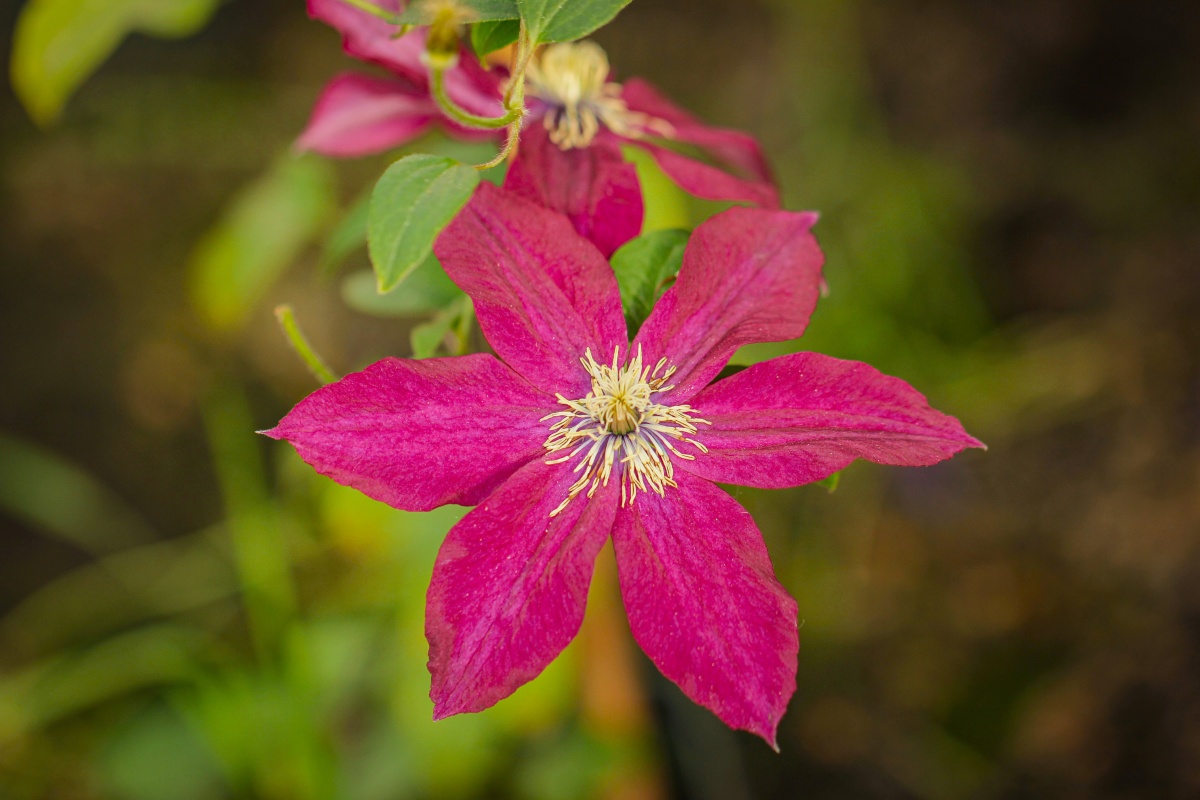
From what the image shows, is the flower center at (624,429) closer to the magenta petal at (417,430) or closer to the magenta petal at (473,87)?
the magenta petal at (417,430)

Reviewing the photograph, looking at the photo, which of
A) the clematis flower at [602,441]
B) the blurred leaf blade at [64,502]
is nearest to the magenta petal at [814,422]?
the clematis flower at [602,441]

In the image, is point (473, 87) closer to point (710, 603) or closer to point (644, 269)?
point (644, 269)

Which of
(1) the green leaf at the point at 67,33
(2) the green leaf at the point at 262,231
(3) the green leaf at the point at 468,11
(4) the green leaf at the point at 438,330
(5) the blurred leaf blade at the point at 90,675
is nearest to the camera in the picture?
(3) the green leaf at the point at 468,11

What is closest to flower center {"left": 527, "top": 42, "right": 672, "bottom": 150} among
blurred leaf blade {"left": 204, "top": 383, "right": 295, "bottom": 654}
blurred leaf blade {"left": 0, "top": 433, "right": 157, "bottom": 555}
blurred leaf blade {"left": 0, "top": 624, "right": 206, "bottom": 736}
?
blurred leaf blade {"left": 204, "top": 383, "right": 295, "bottom": 654}

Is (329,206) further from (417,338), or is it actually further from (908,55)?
(908,55)

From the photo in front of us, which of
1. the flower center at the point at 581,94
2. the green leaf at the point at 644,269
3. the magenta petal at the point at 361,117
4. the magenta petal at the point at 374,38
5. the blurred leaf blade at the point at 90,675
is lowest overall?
the blurred leaf blade at the point at 90,675

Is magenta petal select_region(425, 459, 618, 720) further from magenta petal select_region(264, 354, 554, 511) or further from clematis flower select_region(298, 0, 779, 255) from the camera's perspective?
clematis flower select_region(298, 0, 779, 255)
